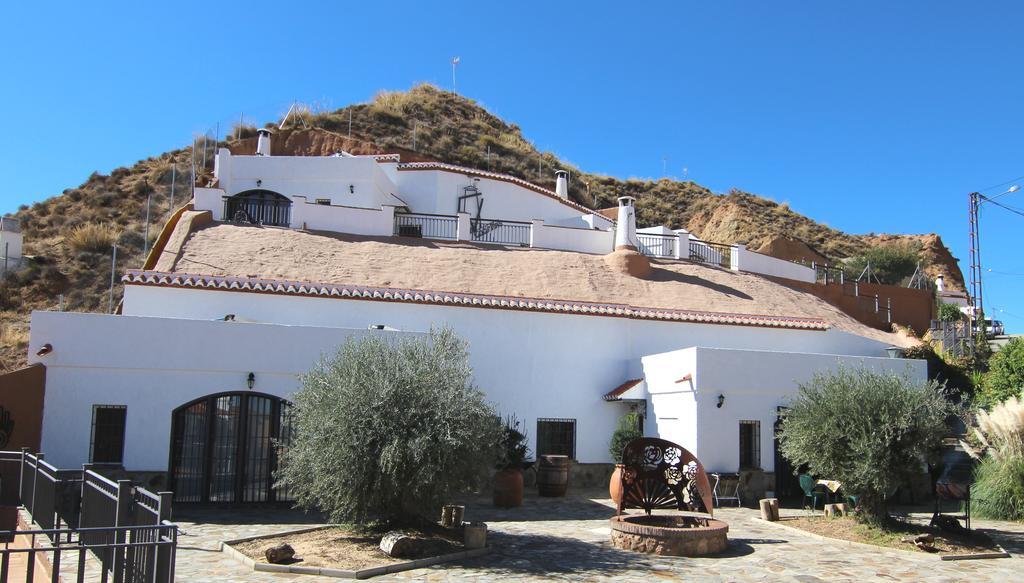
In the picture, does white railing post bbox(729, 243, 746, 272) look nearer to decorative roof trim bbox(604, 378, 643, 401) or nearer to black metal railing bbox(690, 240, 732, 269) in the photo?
black metal railing bbox(690, 240, 732, 269)

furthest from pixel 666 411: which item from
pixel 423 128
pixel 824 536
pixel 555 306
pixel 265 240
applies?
pixel 423 128

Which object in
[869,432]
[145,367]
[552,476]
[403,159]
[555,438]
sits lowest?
[552,476]

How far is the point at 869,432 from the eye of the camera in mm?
12344

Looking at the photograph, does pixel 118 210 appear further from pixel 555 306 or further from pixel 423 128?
pixel 555 306

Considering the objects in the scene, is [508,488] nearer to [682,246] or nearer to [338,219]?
[338,219]

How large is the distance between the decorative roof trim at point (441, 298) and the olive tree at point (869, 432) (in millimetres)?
6658

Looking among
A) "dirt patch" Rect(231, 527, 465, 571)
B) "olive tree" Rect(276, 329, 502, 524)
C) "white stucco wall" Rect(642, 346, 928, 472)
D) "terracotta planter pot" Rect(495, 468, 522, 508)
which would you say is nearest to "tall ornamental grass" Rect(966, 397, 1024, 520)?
"white stucco wall" Rect(642, 346, 928, 472)

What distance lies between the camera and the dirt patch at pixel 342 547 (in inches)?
383

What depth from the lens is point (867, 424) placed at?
40.6 ft

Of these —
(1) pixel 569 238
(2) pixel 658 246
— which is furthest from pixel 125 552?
(2) pixel 658 246

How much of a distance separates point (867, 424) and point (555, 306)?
8113 mm

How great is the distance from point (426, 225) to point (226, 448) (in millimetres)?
13879

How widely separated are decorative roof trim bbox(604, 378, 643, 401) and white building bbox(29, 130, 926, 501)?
7 cm

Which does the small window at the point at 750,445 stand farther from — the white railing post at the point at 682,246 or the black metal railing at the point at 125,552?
the black metal railing at the point at 125,552
